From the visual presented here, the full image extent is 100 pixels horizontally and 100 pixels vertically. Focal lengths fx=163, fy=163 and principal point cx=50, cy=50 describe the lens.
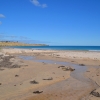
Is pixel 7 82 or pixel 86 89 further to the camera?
pixel 7 82

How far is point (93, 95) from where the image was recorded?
23.2ft

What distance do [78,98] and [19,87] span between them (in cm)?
309

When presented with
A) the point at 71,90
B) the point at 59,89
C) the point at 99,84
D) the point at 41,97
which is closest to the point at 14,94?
the point at 41,97

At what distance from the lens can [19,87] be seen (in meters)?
8.23

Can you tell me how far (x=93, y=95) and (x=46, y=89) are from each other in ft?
7.45

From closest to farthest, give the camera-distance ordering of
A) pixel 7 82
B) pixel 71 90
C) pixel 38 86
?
1. pixel 71 90
2. pixel 38 86
3. pixel 7 82

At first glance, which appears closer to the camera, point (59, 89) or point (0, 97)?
point (0, 97)

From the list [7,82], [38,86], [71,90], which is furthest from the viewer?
[7,82]

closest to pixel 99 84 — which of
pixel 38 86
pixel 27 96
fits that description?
pixel 38 86

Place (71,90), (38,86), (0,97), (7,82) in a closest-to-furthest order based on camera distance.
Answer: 1. (0,97)
2. (71,90)
3. (38,86)
4. (7,82)

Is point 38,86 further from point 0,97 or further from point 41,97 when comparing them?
point 0,97

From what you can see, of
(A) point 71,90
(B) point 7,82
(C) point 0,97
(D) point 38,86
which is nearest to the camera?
(C) point 0,97

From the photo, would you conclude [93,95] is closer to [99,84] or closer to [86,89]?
[86,89]

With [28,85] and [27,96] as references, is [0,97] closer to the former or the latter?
[27,96]
